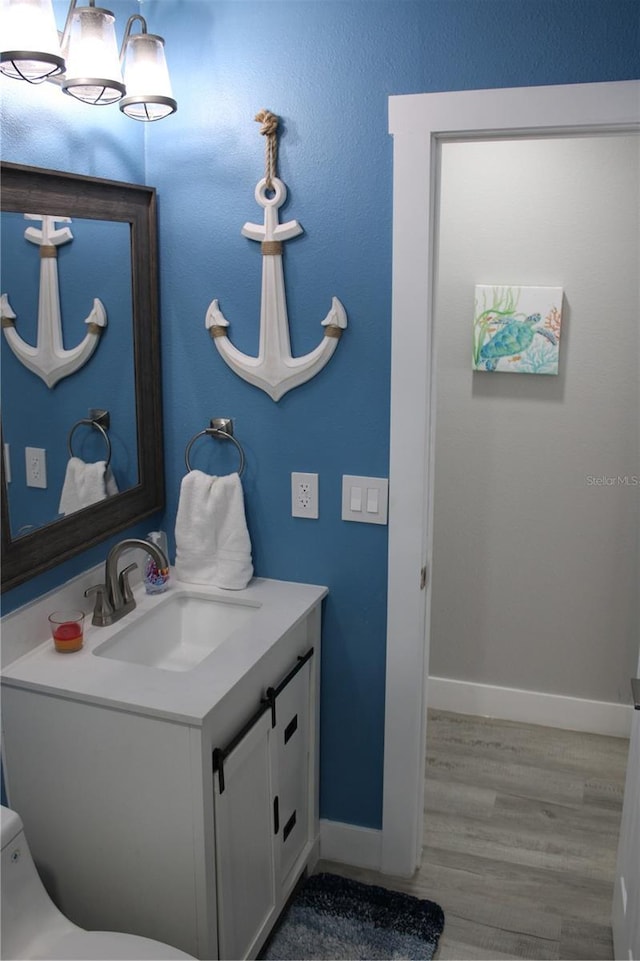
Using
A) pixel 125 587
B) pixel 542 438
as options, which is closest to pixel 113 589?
pixel 125 587

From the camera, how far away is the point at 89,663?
2.08 metres

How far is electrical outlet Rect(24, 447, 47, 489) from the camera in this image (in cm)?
205

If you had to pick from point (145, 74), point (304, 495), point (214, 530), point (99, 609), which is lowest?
point (99, 609)

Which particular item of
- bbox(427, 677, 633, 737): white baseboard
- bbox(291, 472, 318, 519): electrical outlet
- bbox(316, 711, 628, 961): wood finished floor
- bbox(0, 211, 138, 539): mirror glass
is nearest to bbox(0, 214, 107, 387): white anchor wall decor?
bbox(0, 211, 138, 539): mirror glass

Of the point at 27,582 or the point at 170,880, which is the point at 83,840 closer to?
the point at 170,880

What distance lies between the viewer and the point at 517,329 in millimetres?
3141

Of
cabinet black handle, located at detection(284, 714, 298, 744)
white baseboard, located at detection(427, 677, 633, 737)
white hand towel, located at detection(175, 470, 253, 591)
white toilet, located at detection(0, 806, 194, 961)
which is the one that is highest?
white hand towel, located at detection(175, 470, 253, 591)

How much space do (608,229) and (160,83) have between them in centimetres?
159

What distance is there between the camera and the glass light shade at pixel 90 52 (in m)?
1.93

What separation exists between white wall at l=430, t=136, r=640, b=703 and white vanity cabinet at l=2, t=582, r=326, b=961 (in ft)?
4.48

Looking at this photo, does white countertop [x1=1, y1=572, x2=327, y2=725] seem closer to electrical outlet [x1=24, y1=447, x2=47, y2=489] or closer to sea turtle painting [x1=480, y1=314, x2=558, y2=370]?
electrical outlet [x1=24, y1=447, x2=47, y2=489]

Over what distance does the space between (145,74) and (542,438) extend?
70.9 inches

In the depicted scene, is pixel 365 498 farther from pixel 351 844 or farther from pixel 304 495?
pixel 351 844

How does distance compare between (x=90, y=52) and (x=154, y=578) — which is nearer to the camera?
(x=90, y=52)
